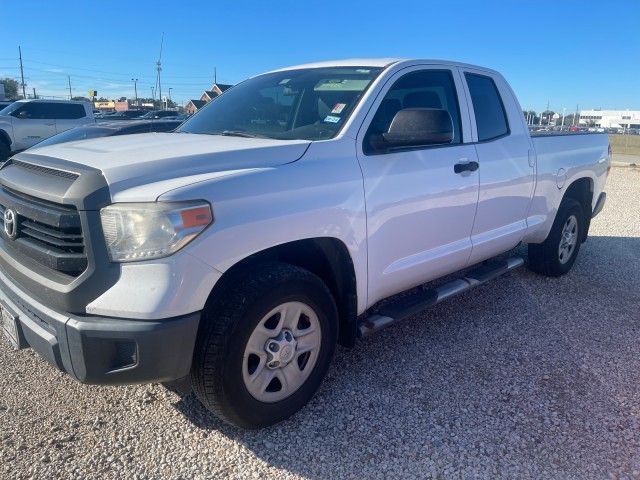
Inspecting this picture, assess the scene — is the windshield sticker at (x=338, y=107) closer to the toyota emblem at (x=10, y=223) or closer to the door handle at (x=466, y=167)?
the door handle at (x=466, y=167)

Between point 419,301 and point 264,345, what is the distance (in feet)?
4.31

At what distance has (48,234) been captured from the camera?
2365 mm

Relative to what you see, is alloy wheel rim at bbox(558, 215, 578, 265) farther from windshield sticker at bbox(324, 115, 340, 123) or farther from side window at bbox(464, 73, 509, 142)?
windshield sticker at bbox(324, 115, 340, 123)

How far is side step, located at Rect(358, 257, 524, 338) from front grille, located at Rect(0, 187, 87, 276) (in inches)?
63.7

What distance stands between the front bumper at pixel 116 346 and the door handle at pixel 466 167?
2.06m

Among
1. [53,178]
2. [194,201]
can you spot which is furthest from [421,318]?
[53,178]

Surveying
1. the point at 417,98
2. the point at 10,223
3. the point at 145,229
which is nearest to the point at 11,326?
the point at 10,223

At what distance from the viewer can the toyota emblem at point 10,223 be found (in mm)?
2566

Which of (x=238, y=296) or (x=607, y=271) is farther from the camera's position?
(x=607, y=271)

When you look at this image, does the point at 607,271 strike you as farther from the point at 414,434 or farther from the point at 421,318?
the point at 414,434

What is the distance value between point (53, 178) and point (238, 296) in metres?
1.01

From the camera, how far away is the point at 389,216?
3025mm

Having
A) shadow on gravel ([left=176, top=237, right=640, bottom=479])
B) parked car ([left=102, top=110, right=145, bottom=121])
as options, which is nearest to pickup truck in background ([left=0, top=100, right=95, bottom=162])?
parked car ([left=102, top=110, right=145, bottom=121])

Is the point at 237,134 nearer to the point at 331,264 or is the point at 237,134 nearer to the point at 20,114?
the point at 331,264
